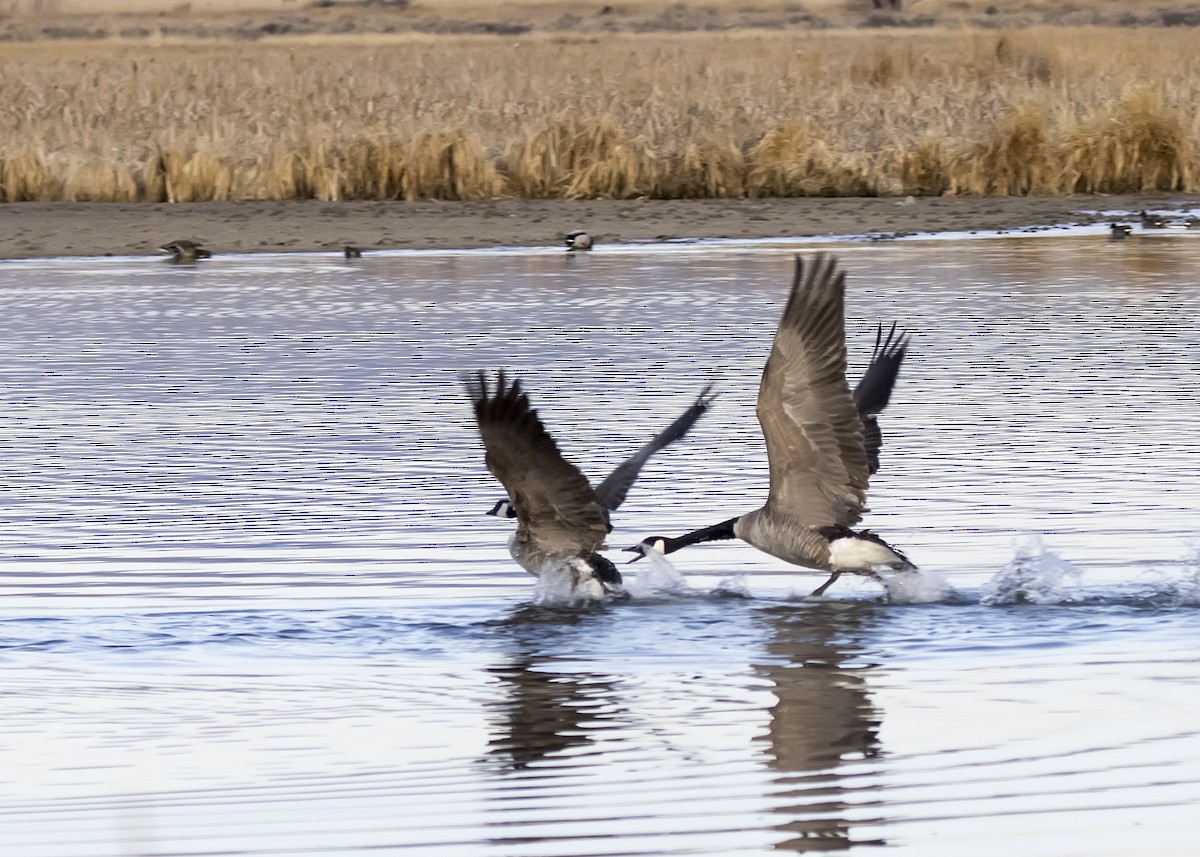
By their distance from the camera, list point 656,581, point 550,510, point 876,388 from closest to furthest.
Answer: point 550,510, point 656,581, point 876,388

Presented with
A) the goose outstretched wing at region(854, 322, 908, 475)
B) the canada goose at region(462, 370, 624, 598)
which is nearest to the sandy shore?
the goose outstretched wing at region(854, 322, 908, 475)

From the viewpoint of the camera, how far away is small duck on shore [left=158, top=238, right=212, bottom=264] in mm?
21984

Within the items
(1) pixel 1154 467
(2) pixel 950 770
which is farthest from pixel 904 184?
(2) pixel 950 770

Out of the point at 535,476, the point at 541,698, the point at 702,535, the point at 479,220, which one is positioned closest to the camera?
the point at 541,698

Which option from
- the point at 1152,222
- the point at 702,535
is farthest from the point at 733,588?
the point at 1152,222

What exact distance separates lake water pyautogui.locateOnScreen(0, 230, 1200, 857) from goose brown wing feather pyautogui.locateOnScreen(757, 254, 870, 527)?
0.38 meters

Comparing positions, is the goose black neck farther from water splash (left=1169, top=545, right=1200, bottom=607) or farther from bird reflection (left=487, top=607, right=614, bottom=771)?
water splash (left=1169, top=545, right=1200, bottom=607)

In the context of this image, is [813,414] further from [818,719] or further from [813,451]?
[818,719]

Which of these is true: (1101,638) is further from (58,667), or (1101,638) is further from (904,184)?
(904,184)

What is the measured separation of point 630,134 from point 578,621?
64.5 ft

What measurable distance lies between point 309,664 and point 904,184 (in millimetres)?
19686

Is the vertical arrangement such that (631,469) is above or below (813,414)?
below

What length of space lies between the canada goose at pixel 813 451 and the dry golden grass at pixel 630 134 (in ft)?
58.6

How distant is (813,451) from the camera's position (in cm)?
807
